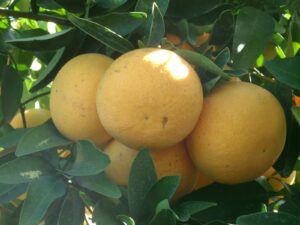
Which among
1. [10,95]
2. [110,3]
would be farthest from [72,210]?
[110,3]

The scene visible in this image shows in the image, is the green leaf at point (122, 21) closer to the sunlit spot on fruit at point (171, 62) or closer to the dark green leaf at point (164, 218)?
the sunlit spot on fruit at point (171, 62)

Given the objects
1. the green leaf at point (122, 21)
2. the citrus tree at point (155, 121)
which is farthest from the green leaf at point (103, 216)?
the green leaf at point (122, 21)

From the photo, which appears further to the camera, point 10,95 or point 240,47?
point 10,95

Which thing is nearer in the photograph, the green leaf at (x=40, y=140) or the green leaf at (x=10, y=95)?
the green leaf at (x=40, y=140)

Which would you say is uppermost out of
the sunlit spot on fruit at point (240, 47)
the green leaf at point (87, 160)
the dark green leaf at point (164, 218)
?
the sunlit spot on fruit at point (240, 47)

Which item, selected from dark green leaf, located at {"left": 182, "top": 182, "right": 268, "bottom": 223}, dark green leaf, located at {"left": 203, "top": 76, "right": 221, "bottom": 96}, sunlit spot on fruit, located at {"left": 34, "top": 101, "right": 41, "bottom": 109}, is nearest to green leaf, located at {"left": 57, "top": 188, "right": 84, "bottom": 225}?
dark green leaf, located at {"left": 182, "top": 182, "right": 268, "bottom": 223}

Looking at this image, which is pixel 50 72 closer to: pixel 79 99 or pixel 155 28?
pixel 79 99

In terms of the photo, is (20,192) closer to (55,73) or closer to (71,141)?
(71,141)
